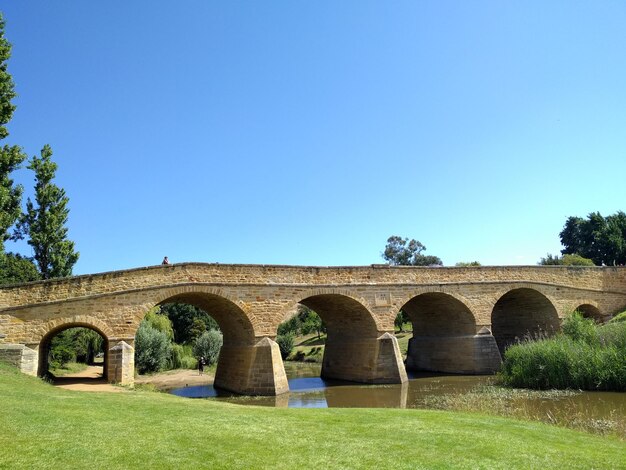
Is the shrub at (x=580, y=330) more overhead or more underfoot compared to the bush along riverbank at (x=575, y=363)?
more overhead

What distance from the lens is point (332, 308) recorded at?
2234cm

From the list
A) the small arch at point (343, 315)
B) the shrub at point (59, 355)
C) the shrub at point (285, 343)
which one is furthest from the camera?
the shrub at point (285, 343)

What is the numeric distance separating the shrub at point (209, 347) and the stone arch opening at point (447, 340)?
12.3m

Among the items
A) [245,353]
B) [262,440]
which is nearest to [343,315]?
[245,353]

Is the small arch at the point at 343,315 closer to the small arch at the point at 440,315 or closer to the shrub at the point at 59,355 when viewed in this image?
the small arch at the point at 440,315

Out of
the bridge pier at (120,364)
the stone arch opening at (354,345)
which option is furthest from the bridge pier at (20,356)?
the stone arch opening at (354,345)

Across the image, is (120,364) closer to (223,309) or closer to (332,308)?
(223,309)

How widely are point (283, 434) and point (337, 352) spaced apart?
17.0m

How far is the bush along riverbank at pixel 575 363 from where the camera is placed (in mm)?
15148

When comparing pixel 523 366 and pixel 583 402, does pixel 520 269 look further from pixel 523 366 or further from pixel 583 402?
pixel 583 402

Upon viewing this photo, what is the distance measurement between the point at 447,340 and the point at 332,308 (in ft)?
22.5

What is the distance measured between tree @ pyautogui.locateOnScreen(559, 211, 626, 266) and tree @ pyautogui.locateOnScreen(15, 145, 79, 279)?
2011 inches

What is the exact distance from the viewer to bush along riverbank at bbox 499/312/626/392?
15148mm

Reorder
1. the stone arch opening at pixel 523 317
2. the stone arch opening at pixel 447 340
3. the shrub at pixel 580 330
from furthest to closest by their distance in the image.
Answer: the stone arch opening at pixel 523 317
the stone arch opening at pixel 447 340
the shrub at pixel 580 330
